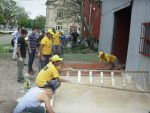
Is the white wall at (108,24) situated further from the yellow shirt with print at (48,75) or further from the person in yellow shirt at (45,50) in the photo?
the yellow shirt with print at (48,75)

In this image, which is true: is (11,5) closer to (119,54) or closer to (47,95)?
(119,54)

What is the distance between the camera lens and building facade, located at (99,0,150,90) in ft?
42.6

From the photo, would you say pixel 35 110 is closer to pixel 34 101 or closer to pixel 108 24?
pixel 34 101

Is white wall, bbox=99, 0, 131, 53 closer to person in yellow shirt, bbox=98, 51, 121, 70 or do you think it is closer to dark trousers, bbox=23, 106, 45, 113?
person in yellow shirt, bbox=98, 51, 121, 70

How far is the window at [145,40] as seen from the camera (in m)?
12.7

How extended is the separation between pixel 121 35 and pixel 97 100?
1071 cm

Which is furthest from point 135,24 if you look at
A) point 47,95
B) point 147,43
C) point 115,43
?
point 47,95

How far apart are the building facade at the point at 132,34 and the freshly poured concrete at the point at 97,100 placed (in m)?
1.17

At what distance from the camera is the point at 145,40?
1300 cm

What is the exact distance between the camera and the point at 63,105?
10062mm

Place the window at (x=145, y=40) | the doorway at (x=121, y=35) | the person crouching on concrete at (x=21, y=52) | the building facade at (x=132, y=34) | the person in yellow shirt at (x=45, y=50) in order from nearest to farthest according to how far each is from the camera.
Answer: the window at (x=145, y=40), the building facade at (x=132, y=34), the person crouching on concrete at (x=21, y=52), the person in yellow shirt at (x=45, y=50), the doorway at (x=121, y=35)

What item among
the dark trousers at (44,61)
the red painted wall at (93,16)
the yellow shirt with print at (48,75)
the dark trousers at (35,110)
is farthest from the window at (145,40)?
the red painted wall at (93,16)

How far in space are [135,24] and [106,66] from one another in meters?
3.24

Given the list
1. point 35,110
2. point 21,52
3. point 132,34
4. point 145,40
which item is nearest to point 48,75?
point 35,110
